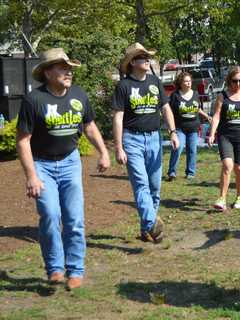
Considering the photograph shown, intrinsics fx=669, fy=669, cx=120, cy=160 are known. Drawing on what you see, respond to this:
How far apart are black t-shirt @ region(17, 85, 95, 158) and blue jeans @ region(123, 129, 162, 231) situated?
4.61 ft

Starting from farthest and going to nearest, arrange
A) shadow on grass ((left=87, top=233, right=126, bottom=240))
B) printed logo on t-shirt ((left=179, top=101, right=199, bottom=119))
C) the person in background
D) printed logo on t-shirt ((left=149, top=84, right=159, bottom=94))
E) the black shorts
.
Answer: printed logo on t-shirt ((left=179, top=101, right=199, bottom=119)) < the person in background < the black shorts < shadow on grass ((left=87, top=233, right=126, bottom=240)) < printed logo on t-shirt ((left=149, top=84, right=159, bottom=94))

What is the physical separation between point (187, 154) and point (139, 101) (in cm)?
459

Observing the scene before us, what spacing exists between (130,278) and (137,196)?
4.01ft

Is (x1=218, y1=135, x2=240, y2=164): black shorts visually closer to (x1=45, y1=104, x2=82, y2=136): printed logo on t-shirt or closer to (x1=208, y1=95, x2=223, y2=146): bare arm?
(x1=208, y1=95, x2=223, y2=146): bare arm

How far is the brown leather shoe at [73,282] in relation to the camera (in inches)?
201

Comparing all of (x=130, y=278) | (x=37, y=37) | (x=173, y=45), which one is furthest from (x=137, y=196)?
(x=173, y=45)

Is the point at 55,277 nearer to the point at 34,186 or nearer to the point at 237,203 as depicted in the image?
the point at 34,186

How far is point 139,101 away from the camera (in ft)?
21.1

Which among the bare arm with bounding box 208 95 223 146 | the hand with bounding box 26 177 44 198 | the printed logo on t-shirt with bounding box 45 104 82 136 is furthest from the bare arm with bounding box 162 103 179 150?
the hand with bounding box 26 177 44 198

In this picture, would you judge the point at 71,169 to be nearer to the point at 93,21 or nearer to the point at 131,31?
the point at 93,21

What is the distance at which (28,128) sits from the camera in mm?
4902

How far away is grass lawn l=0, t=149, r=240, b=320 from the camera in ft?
15.3

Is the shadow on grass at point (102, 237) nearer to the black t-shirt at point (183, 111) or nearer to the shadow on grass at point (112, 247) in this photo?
the shadow on grass at point (112, 247)

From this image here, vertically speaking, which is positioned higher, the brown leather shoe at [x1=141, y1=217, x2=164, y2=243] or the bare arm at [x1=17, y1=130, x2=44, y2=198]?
the bare arm at [x1=17, y1=130, x2=44, y2=198]
